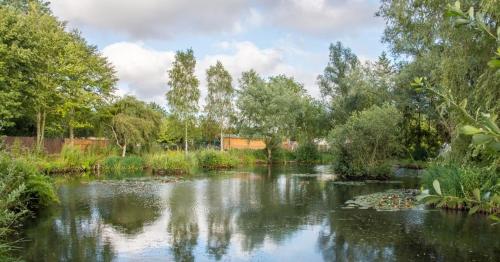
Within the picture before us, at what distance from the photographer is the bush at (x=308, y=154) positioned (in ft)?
128

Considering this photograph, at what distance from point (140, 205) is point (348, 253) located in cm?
781

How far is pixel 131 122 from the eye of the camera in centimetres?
Result: 3016

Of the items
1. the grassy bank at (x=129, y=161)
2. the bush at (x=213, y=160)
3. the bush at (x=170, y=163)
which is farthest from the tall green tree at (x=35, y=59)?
the bush at (x=213, y=160)

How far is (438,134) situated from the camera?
1190 inches

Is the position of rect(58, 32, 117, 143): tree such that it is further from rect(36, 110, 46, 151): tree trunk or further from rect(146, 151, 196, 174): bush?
rect(146, 151, 196, 174): bush

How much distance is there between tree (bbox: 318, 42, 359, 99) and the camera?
43875 mm

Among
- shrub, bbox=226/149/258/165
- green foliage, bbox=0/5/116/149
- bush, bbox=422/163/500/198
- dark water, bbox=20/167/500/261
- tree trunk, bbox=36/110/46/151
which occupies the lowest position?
dark water, bbox=20/167/500/261

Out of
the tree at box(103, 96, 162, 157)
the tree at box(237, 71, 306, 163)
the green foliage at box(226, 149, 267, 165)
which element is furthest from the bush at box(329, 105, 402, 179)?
the tree at box(237, 71, 306, 163)

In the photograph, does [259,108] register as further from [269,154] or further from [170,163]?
[170,163]

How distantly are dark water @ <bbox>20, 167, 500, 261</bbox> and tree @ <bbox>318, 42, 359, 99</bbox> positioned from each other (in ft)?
97.8

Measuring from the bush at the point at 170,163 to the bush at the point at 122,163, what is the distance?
0.72m

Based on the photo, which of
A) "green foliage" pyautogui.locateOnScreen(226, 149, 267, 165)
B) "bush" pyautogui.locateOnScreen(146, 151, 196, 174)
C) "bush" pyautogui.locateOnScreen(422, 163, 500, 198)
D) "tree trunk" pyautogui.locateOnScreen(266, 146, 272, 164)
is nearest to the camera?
"bush" pyautogui.locateOnScreen(422, 163, 500, 198)

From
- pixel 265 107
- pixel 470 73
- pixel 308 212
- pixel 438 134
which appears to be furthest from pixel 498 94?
pixel 265 107

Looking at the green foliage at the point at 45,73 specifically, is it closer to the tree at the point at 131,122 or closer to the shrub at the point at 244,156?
the tree at the point at 131,122
